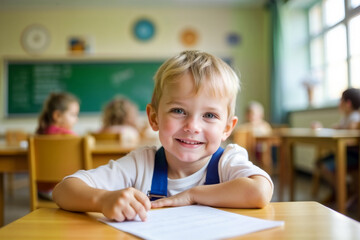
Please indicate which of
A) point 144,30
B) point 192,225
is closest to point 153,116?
point 192,225

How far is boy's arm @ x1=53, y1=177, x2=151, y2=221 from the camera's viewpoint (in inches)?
22.2

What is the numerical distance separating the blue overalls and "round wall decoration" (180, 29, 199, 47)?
527cm

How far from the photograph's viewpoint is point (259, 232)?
473 mm

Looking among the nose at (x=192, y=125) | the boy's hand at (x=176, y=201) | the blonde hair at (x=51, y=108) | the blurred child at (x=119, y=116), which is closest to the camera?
the boy's hand at (x=176, y=201)

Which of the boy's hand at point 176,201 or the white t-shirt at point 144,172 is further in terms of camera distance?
the white t-shirt at point 144,172

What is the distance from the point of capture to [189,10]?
19.6 ft

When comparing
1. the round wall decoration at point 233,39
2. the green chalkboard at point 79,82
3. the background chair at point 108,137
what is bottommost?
the background chair at point 108,137

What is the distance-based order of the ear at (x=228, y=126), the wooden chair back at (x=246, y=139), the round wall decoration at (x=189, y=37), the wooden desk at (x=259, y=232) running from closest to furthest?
1. the wooden desk at (x=259, y=232)
2. the ear at (x=228, y=126)
3. the wooden chair back at (x=246, y=139)
4. the round wall decoration at (x=189, y=37)

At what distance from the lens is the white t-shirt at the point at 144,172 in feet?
2.63

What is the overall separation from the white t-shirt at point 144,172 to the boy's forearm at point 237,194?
0.26 ft

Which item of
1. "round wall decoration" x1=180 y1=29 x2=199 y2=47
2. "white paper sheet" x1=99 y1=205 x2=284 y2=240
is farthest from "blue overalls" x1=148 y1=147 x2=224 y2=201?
"round wall decoration" x1=180 y1=29 x2=199 y2=47

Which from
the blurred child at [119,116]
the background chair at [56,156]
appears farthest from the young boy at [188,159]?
the blurred child at [119,116]

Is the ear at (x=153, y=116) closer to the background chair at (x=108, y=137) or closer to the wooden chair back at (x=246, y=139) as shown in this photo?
the background chair at (x=108, y=137)

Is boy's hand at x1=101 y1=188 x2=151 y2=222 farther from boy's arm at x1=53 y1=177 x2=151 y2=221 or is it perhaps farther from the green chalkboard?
the green chalkboard
